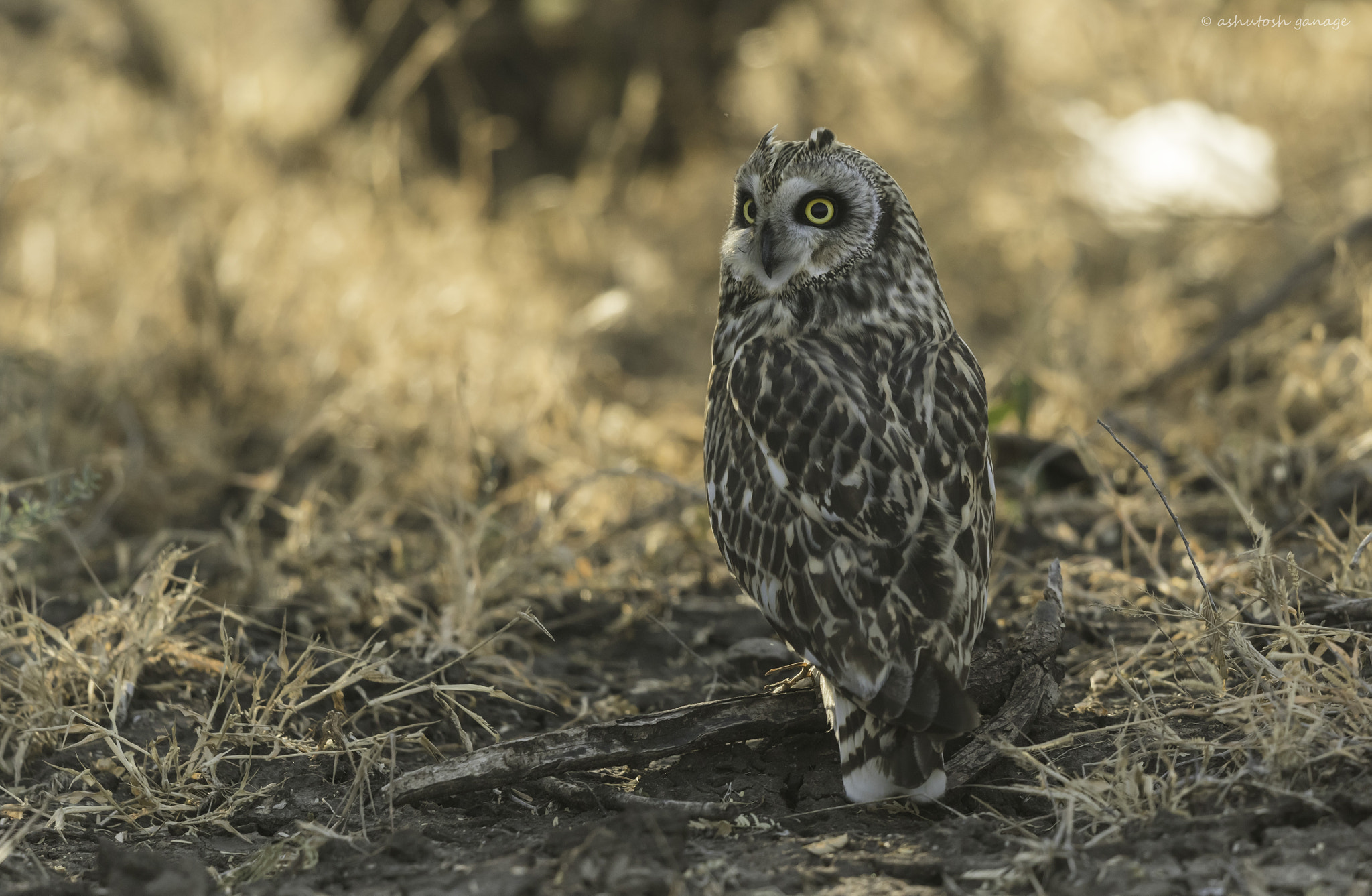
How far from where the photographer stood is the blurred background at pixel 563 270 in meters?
3.92

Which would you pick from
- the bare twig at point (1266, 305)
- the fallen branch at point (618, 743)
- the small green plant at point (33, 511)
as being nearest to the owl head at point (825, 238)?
the fallen branch at point (618, 743)

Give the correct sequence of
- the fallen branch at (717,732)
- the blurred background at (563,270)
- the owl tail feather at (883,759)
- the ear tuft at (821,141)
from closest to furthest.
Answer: the owl tail feather at (883,759) < the fallen branch at (717,732) < the ear tuft at (821,141) < the blurred background at (563,270)

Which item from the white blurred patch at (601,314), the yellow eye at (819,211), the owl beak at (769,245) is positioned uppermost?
the yellow eye at (819,211)

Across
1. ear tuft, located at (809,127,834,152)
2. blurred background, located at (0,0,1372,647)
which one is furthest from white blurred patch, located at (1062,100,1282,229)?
ear tuft, located at (809,127,834,152)

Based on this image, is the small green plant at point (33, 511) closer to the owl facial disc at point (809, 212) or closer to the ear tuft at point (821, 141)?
the owl facial disc at point (809, 212)

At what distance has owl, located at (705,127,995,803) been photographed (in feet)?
8.24

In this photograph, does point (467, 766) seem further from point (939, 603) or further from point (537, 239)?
point (537, 239)

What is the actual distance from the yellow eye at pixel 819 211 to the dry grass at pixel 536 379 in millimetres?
1050

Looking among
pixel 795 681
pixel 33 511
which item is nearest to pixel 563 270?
pixel 33 511

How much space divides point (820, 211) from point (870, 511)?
33.1 inches

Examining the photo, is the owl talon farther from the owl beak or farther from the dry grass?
the owl beak

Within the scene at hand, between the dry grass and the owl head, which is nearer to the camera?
the dry grass

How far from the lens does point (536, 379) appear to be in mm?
4945

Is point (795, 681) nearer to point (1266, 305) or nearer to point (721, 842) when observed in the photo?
point (721, 842)
